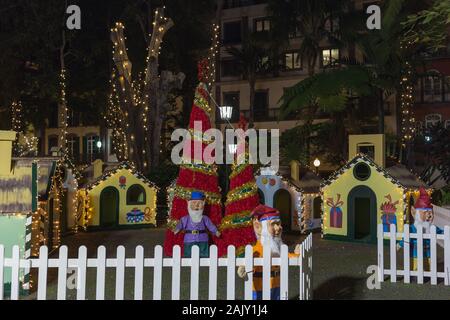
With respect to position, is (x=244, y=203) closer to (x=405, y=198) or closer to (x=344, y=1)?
(x=405, y=198)

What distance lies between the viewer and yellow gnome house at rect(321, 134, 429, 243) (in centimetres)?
1454

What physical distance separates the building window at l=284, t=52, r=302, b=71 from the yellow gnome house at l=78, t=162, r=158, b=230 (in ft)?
61.3

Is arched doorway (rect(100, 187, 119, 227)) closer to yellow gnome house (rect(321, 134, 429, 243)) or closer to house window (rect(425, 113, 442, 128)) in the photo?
yellow gnome house (rect(321, 134, 429, 243))

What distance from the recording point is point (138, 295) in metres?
5.76

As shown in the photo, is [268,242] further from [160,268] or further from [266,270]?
[160,268]

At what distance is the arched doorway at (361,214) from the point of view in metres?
14.9

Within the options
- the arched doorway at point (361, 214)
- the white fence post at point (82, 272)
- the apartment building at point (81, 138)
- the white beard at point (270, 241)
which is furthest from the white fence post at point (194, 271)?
the apartment building at point (81, 138)

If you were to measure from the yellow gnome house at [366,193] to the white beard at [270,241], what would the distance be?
28.4 feet

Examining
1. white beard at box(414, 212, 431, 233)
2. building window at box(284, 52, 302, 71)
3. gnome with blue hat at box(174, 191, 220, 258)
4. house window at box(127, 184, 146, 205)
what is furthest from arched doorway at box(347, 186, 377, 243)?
building window at box(284, 52, 302, 71)

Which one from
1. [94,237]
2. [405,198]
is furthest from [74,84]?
[405,198]

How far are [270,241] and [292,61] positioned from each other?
98.0ft

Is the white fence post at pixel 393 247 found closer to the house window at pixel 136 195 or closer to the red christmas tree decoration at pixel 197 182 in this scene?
the red christmas tree decoration at pixel 197 182
